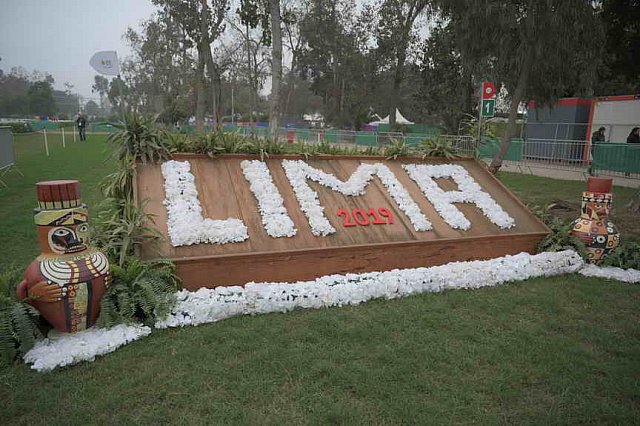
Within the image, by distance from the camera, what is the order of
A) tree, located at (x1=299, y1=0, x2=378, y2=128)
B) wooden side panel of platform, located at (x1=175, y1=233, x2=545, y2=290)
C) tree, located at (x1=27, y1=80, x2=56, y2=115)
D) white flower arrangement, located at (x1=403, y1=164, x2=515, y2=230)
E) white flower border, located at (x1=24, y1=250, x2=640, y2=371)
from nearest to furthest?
white flower border, located at (x1=24, y1=250, x2=640, y2=371)
wooden side panel of platform, located at (x1=175, y1=233, x2=545, y2=290)
white flower arrangement, located at (x1=403, y1=164, x2=515, y2=230)
tree, located at (x1=299, y1=0, x2=378, y2=128)
tree, located at (x1=27, y1=80, x2=56, y2=115)

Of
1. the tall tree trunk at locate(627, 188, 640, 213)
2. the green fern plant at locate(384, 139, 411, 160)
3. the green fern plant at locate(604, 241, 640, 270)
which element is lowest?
the green fern plant at locate(604, 241, 640, 270)

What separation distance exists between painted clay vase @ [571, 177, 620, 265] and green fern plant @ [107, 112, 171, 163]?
17.5 ft

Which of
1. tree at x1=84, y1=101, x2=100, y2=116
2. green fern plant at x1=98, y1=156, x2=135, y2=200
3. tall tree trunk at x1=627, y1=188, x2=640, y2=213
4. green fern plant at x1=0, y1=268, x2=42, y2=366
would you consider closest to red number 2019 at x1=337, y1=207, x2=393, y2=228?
green fern plant at x1=98, y1=156, x2=135, y2=200

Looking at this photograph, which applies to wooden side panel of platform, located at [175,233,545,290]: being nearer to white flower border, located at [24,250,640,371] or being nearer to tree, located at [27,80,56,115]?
white flower border, located at [24,250,640,371]

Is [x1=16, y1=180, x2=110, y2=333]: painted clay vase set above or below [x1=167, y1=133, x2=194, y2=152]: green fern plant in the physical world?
below

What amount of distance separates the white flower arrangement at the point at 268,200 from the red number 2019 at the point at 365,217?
0.70m

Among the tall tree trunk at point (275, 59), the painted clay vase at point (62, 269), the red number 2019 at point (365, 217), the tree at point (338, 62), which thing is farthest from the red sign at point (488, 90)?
the tree at point (338, 62)

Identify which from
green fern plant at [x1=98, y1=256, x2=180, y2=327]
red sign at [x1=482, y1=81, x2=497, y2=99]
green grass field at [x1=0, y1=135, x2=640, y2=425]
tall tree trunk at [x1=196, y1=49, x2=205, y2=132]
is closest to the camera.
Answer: green grass field at [x1=0, y1=135, x2=640, y2=425]

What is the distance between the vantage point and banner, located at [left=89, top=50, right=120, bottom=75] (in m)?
11.1

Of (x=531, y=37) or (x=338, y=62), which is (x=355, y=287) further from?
(x=338, y=62)

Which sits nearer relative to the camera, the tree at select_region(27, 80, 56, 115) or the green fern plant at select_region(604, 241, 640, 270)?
the green fern plant at select_region(604, 241, 640, 270)

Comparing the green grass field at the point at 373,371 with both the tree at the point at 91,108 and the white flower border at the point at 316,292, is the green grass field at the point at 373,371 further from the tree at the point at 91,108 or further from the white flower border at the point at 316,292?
Result: the tree at the point at 91,108

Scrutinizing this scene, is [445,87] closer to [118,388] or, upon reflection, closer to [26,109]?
[118,388]

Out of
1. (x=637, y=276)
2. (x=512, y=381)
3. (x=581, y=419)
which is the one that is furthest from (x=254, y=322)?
(x=637, y=276)
